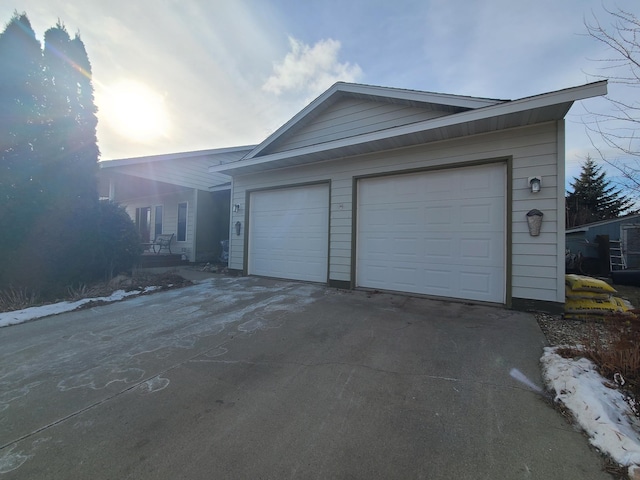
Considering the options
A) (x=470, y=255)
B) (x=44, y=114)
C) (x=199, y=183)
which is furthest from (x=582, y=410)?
(x=199, y=183)

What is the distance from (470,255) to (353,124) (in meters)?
3.96

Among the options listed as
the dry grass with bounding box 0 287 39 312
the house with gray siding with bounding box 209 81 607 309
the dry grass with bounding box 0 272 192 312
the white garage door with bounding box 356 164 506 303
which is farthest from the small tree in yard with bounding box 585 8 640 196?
the dry grass with bounding box 0 287 39 312

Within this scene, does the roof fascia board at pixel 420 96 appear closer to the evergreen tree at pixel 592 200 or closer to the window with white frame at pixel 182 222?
the window with white frame at pixel 182 222

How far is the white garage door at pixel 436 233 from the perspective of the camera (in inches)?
193

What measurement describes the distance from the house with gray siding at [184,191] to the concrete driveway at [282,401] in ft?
22.1

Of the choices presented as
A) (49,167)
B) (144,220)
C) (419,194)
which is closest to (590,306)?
(419,194)

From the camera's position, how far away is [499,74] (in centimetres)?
559

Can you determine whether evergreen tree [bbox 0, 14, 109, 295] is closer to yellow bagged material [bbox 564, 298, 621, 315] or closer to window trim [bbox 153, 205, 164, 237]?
window trim [bbox 153, 205, 164, 237]

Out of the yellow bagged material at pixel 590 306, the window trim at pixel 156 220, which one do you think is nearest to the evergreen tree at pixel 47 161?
the window trim at pixel 156 220

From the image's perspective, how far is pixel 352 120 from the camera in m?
6.63

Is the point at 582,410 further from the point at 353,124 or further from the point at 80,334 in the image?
the point at 353,124

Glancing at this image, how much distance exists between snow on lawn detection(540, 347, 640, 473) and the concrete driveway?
0.39ft

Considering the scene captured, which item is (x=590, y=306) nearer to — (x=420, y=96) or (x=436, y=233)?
(x=436, y=233)

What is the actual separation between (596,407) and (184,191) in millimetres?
12536
